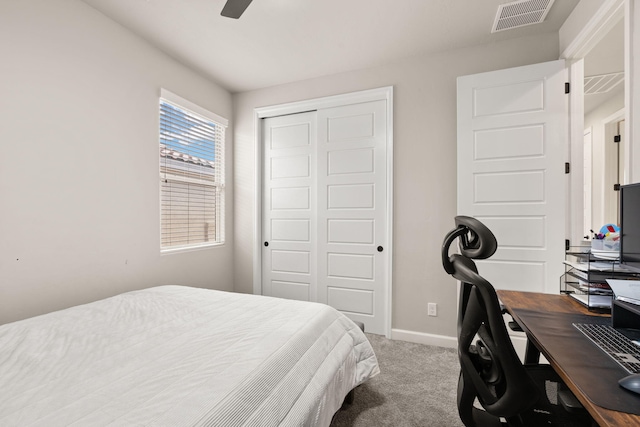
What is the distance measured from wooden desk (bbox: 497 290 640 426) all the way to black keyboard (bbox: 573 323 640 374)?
177mm

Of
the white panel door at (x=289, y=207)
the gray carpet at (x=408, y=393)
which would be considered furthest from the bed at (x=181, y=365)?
the white panel door at (x=289, y=207)

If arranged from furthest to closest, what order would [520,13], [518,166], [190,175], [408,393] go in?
[190,175], [518,166], [520,13], [408,393]

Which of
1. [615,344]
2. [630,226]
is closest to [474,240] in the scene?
[615,344]

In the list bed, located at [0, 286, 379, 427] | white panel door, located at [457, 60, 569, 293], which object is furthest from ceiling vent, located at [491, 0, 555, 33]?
bed, located at [0, 286, 379, 427]

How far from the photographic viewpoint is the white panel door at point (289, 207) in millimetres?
3273

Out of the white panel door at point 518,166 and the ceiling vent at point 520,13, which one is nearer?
the ceiling vent at point 520,13

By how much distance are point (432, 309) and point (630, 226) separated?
1788 mm

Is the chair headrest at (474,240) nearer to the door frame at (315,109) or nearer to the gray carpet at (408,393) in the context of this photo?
the gray carpet at (408,393)

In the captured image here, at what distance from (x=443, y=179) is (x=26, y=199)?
3205 mm

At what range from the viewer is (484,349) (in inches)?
35.8

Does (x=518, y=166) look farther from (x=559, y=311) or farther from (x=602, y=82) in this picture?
(x=602, y=82)

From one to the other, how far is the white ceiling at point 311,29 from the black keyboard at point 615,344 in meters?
2.20

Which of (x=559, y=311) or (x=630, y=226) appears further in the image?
(x=559, y=311)

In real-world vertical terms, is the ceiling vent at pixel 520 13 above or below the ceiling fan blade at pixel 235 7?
above
